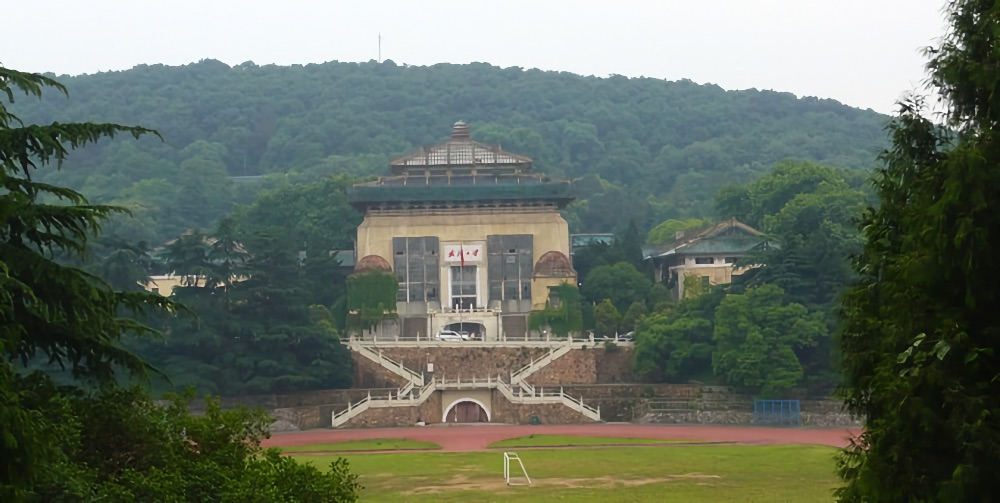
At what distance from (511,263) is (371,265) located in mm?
7180

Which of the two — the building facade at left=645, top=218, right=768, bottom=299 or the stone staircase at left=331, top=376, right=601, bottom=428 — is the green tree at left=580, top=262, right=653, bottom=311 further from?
the stone staircase at left=331, top=376, right=601, bottom=428

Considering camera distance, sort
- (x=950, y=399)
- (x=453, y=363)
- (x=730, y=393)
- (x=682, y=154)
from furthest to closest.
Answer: (x=682, y=154) → (x=453, y=363) → (x=730, y=393) → (x=950, y=399)

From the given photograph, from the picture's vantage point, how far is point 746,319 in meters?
57.9

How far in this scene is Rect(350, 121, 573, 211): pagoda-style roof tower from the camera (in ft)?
237

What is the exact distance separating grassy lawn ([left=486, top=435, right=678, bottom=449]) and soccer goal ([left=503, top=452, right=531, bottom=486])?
5.69 metres

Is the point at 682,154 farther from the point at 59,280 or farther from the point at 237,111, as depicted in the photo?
the point at 59,280

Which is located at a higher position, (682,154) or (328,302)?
(682,154)

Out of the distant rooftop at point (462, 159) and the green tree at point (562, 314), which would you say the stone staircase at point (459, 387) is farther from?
the distant rooftop at point (462, 159)

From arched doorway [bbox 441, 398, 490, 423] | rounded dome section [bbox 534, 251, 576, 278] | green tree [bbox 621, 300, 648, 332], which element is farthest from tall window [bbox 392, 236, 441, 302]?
arched doorway [bbox 441, 398, 490, 423]

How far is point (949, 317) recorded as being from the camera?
1397cm

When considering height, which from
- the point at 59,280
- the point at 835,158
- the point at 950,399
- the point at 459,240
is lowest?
the point at 950,399

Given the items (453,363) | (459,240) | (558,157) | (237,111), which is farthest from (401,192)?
(237,111)

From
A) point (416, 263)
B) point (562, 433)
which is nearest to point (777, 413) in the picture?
point (562, 433)

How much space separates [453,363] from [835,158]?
85.7m
